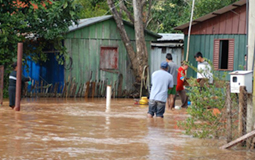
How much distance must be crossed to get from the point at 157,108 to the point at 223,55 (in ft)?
31.2

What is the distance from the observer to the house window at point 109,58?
23.1 metres

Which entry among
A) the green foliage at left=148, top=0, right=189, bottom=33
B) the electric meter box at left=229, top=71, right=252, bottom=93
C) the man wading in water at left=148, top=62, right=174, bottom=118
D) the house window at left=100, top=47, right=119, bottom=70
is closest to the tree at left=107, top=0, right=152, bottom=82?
the house window at left=100, top=47, right=119, bottom=70

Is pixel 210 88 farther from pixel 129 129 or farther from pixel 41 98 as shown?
pixel 41 98

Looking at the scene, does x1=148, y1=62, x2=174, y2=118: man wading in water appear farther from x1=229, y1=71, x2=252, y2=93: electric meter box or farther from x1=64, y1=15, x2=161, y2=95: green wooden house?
x1=64, y1=15, x2=161, y2=95: green wooden house

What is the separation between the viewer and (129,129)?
36.7 feet

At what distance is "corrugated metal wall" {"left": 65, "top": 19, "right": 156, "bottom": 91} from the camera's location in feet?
73.8

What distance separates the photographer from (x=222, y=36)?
21438 millimetres

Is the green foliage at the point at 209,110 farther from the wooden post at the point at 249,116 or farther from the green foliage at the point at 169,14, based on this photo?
the green foliage at the point at 169,14

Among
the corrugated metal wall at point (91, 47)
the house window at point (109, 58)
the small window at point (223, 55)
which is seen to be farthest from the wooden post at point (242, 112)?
the house window at point (109, 58)

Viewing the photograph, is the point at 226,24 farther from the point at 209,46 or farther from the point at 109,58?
the point at 109,58

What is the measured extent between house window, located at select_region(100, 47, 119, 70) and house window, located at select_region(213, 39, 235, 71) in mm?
4625

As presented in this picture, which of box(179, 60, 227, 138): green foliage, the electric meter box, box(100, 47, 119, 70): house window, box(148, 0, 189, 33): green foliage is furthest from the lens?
box(148, 0, 189, 33): green foliage

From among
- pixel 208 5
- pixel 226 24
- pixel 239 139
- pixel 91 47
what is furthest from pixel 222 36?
pixel 239 139

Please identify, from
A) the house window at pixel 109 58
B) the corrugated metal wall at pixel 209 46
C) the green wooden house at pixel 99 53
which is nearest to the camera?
the corrugated metal wall at pixel 209 46
